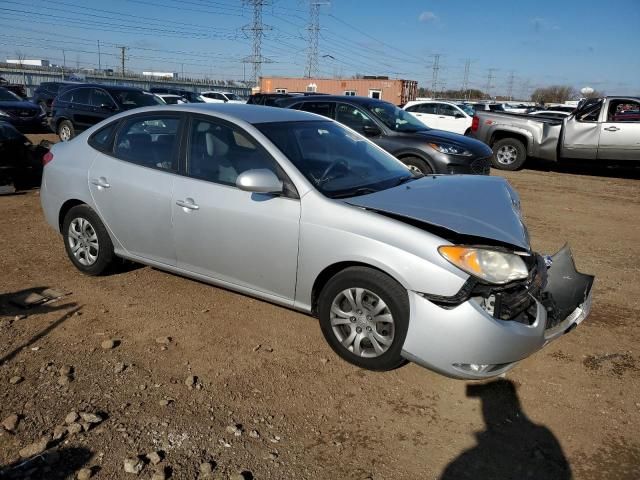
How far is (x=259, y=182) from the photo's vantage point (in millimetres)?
3354

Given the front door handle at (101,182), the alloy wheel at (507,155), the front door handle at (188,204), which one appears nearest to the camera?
the front door handle at (188,204)

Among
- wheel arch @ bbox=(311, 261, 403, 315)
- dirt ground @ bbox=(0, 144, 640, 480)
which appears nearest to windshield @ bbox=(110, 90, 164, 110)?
dirt ground @ bbox=(0, 144, 640, 480)

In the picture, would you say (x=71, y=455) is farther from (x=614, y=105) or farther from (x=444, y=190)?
(x=614, y=105)

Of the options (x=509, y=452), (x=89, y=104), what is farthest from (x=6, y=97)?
(x=509, y=452)


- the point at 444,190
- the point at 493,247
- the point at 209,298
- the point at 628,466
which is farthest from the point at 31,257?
the point at 628,466

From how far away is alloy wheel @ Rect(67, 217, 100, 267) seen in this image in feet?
15.4

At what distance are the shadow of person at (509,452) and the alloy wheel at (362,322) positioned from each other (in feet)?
2.29

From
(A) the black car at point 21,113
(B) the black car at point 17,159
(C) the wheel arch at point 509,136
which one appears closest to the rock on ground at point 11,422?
(B) the black car at point 17,159

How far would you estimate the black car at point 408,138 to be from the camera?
27.7ft

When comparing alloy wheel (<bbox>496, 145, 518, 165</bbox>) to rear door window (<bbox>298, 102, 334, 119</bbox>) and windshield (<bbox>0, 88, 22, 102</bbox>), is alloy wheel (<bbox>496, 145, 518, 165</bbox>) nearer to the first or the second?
rear door window (<bbox>298, 102, 334, 119</bbox>)

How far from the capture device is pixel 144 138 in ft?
14.4

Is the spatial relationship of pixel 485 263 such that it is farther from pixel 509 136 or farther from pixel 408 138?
pixel 509 136

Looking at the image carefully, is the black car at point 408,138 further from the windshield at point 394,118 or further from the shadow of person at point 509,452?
the shadow of person at point 509,452

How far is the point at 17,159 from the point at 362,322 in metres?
7.18
